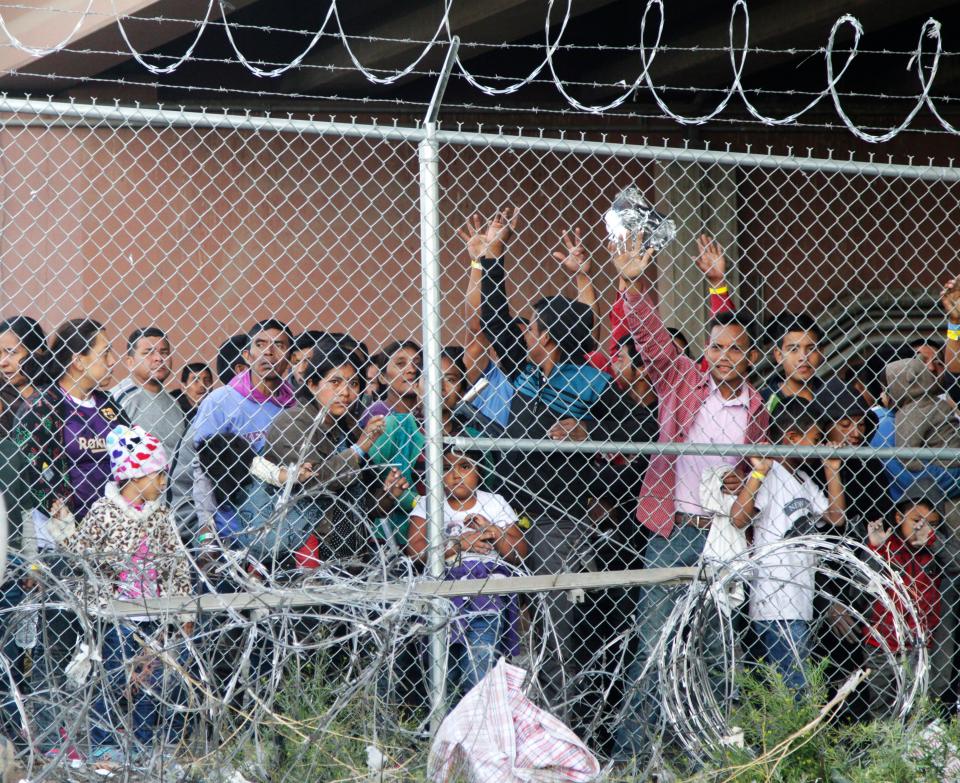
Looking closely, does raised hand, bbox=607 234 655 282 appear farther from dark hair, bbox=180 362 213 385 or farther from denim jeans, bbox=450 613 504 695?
dark hair, bbox=180 362 213 385

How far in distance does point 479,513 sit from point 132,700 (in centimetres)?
149

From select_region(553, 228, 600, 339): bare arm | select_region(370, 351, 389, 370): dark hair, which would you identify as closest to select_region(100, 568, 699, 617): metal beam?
select_region(553, 228, 600, 339): bare arm

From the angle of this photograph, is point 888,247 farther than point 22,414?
Yes

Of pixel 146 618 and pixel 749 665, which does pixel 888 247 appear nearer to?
pixel 749 665

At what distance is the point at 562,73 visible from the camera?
9258mm

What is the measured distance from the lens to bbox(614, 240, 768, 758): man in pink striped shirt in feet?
16.2

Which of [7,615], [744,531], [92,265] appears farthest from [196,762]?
[92,265]

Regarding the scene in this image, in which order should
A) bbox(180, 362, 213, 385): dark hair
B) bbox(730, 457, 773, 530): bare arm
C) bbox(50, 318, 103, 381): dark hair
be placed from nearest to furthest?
bbox(730, 457, 773, 530): bare arm < bbox(50, 318, 103, 381): dark hair < bbox(180, 362, 213, 385): dark hair

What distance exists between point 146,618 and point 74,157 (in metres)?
4.34

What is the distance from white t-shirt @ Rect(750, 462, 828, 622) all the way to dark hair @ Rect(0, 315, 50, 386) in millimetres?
2783

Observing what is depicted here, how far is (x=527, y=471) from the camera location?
197 inches

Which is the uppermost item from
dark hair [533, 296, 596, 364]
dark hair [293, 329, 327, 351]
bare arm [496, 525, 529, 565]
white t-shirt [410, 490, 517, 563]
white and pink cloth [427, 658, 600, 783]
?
dark hair [533, 296, 596, 364]

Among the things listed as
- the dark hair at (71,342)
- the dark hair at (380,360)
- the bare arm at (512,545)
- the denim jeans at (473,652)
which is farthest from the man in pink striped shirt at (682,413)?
the dark hair at (71,342)

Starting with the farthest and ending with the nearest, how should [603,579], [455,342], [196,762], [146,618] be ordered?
[455,342] → [603,579] → [146,618] → [196,762]
